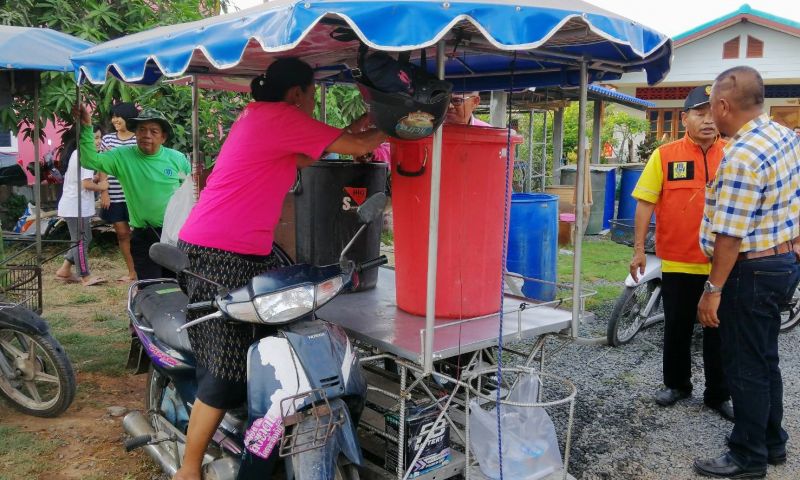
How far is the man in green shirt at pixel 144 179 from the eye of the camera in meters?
4.53

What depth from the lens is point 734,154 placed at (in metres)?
3.05

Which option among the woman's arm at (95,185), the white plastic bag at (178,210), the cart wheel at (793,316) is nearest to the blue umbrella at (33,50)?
the white plastic bag at (178,210)

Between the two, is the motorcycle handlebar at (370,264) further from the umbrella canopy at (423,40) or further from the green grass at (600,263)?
the green grass at (600,263)

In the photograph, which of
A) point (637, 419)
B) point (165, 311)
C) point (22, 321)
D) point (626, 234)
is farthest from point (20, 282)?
point (626, 234)

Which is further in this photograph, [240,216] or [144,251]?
[144,251]

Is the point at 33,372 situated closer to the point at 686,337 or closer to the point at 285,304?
the point at 285,304

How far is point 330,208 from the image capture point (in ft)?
10.8

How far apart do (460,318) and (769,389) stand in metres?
1.60

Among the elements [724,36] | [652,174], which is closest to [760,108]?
[652,174]

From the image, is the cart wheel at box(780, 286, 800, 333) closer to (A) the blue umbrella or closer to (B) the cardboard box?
(B) the cardboard box

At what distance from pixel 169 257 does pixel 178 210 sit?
5.80 ft

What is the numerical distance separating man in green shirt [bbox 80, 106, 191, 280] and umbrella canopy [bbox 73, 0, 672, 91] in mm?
879

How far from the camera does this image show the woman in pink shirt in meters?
2.62

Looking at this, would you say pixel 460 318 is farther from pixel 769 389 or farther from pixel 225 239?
pixel 769 389
